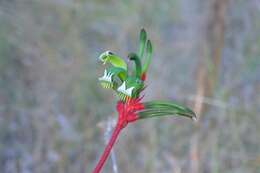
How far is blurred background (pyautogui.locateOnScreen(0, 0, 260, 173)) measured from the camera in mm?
3180

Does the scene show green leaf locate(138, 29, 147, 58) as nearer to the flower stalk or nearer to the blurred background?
the flower stalk

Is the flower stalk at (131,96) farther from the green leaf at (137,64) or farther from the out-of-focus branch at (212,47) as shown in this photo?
the out-of-focus branch at (212,47)

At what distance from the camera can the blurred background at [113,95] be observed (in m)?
3.18

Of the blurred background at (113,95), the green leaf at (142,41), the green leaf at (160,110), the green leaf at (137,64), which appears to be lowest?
the green leaf at (160,110)

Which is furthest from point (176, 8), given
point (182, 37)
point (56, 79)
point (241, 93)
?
point (56, 79)

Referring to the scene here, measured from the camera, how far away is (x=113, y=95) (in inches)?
140

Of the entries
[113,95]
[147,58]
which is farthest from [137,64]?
[113,95]

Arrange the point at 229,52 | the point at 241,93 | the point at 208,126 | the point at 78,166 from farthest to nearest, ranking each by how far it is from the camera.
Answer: the point at 229,52
the point at 241,93
the point at 208,126
the point at 78,166

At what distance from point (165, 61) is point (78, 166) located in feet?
3.42

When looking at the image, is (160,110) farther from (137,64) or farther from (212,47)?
(212,47)

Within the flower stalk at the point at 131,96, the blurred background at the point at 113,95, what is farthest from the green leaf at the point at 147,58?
the blurred background at the point at 113,95

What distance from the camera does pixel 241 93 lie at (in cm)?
373

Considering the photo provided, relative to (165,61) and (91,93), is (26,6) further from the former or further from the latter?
(165,61)

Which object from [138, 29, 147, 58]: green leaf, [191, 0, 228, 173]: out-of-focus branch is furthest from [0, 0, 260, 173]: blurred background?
[138, 29, 147, 58]: green leaf
